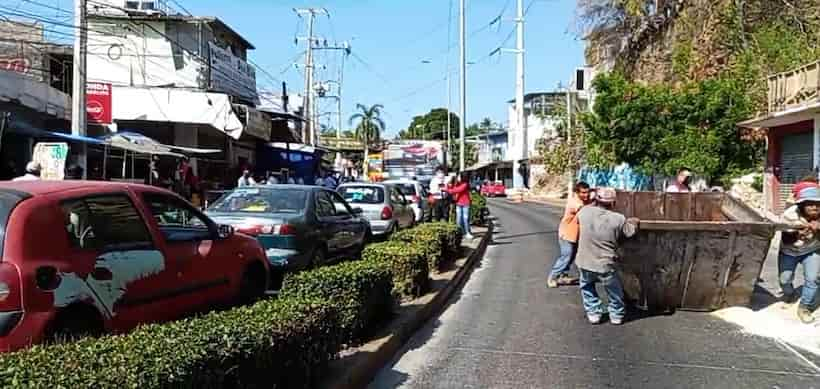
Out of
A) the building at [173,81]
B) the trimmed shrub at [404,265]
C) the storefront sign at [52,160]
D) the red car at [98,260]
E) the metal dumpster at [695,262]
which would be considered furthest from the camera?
the building at [173,81]

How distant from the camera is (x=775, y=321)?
8.79m

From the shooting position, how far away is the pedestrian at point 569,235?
11375 mm

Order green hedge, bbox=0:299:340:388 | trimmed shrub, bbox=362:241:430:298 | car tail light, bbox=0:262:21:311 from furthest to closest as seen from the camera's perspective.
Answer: trimmed shrub, bbox=362:241:430:298
car tail light, bbox=0:262:21:311
green hedge, bbox=0:299:340:388

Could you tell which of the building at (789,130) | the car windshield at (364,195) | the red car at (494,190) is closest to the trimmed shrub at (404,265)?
the car windshield at (364,195)

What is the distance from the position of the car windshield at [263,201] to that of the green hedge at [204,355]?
18.5 feet

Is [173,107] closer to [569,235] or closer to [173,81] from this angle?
[173,81]

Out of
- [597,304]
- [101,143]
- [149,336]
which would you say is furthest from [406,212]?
[149,336]

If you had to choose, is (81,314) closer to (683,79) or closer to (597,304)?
(597,304)

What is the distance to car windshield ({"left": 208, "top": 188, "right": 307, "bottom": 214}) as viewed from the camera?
36.9ft

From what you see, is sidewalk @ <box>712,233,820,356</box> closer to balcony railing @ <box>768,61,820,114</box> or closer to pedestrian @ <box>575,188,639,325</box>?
pedestrian @ <box>575,188,639,325</box>

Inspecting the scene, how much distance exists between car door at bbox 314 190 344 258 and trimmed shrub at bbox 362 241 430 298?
1.99 metres

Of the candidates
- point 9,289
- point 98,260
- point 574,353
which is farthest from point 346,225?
point 9,289

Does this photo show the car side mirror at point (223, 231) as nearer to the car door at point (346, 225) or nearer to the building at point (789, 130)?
the car door at point (346, 225)

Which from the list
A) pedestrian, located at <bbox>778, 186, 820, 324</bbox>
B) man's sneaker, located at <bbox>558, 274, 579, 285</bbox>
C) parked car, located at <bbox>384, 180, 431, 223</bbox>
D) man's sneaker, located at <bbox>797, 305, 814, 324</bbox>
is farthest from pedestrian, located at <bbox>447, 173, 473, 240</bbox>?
man's sneaker, located at <bbox>797, 305, 814, 324</bbox>
